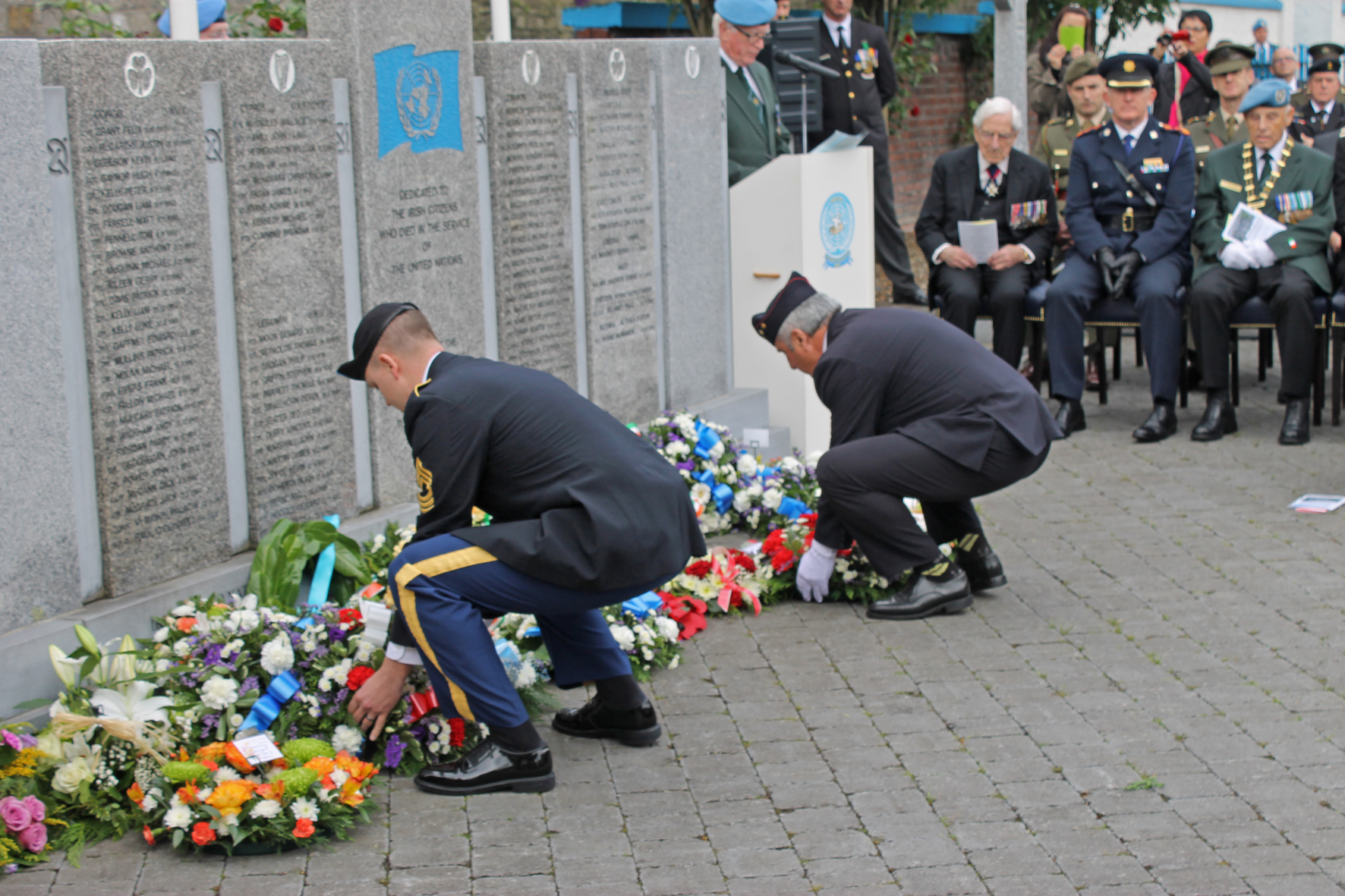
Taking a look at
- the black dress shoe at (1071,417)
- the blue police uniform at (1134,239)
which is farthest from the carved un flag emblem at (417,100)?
the black dress shoe at (1071,417)

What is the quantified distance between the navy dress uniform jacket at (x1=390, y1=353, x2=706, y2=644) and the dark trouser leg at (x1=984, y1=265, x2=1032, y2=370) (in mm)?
5066

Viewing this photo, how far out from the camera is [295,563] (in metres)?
5.21

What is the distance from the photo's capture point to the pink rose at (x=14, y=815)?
376 cm

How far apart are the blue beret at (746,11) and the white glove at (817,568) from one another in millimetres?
3531

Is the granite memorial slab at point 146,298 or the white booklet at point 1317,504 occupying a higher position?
the granite memorial slab at point 146,298

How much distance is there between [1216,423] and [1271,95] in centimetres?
182

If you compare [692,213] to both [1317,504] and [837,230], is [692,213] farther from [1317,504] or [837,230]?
[1317,504]

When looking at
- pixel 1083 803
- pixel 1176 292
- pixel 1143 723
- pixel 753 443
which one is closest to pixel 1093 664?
pixel 1143 723

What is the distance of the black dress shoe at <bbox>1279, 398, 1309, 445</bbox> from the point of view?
26.7 ft

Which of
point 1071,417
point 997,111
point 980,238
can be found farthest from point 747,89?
point 1071,417

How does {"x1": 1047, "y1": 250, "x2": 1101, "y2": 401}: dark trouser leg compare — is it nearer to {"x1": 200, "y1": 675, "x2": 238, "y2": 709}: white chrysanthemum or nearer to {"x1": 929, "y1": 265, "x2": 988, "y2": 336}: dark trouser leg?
{"x1": 929, "y1": 265, "x2": 988, "y2": 336}: dark trouser leg

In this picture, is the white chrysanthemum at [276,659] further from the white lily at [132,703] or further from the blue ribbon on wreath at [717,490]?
the blue ribbon on wreath at [717,490]

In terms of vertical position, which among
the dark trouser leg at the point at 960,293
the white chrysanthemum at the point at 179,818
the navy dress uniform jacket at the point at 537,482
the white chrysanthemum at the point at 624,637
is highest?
the dark trouser leg at the point at 960,293

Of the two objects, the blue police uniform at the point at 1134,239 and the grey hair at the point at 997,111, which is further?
the grey hair at the point at 997,111
